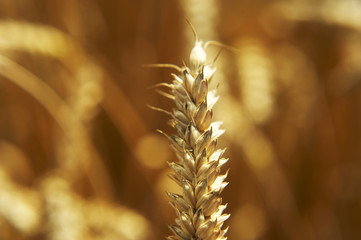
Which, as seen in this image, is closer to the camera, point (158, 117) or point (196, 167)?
point (196, 167)

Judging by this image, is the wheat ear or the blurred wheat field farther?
the blurred wheat field

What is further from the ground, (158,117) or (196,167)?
(158,117)

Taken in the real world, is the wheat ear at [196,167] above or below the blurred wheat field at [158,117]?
below

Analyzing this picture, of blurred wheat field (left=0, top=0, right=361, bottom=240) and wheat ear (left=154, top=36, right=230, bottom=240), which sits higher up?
blurred wheat field (left=0, top=0, right=361, bottom=240)

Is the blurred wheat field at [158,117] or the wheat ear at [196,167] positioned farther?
the blurred wheat field at [158,117]

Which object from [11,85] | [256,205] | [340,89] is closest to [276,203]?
[256,205]
